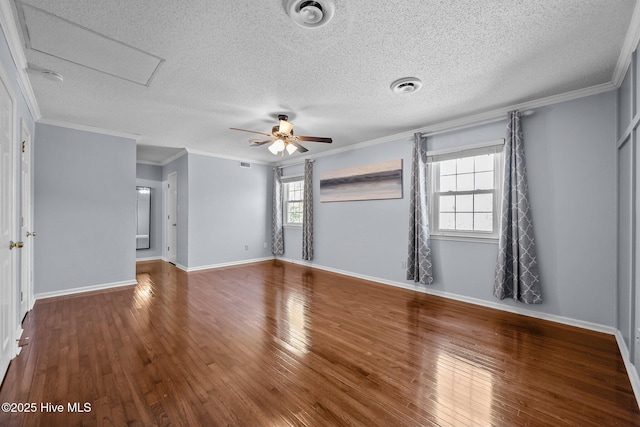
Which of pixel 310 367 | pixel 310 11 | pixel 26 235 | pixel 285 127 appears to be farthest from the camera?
pixel 285 127

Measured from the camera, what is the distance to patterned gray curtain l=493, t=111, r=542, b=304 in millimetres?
3088

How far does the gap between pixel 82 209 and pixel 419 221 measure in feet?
16.6

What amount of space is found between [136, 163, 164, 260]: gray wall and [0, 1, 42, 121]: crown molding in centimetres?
361

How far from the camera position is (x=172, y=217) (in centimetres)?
645

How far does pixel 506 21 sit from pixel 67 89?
4051 mm

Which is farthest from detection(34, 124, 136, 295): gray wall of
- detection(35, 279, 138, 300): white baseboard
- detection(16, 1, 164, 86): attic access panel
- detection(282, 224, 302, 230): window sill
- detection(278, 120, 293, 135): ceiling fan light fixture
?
detection(282, 224, 302, 230): window sill

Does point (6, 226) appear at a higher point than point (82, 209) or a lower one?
lower

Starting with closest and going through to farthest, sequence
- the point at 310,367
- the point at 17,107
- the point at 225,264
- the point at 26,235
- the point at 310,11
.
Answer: the point at 310,11 → the point at 310,367 → the point at 17,107 → the point at 26,235 → the point at 225,264

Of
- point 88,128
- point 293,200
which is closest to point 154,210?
point 88,128

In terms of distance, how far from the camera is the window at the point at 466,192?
354 cm

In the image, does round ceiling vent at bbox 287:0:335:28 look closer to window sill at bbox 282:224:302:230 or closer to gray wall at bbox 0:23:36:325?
gray wall at bbox 0:23:36:325

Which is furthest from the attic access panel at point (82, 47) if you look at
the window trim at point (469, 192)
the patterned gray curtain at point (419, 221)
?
the window trim at point (469, 192)

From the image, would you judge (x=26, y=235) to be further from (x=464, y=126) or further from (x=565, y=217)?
(x=565, y=217)

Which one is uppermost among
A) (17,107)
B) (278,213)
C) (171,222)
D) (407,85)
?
(407,85)
